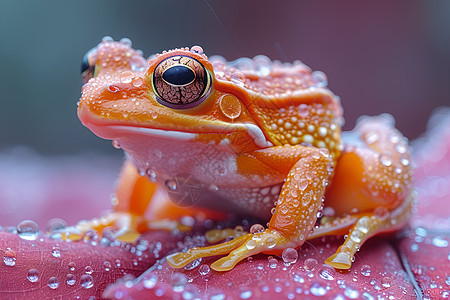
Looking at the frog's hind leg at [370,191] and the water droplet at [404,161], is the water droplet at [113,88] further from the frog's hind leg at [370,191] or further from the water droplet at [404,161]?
the water droplet at [404,161]

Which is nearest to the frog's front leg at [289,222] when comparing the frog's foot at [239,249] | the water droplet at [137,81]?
the frog's foot at [239,249]

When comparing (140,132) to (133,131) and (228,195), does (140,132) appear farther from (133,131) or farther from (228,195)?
(228,195)

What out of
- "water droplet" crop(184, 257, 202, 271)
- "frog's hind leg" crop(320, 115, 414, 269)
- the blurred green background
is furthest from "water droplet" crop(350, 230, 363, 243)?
the blurred green background

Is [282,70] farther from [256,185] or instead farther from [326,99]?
[256,185]

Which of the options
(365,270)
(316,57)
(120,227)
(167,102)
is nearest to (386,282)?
(365,270)

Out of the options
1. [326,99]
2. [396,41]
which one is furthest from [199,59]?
[396,41]

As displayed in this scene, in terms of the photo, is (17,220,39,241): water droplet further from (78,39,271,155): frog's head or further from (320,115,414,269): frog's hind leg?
(320,115,414,269): frog's hind leg
